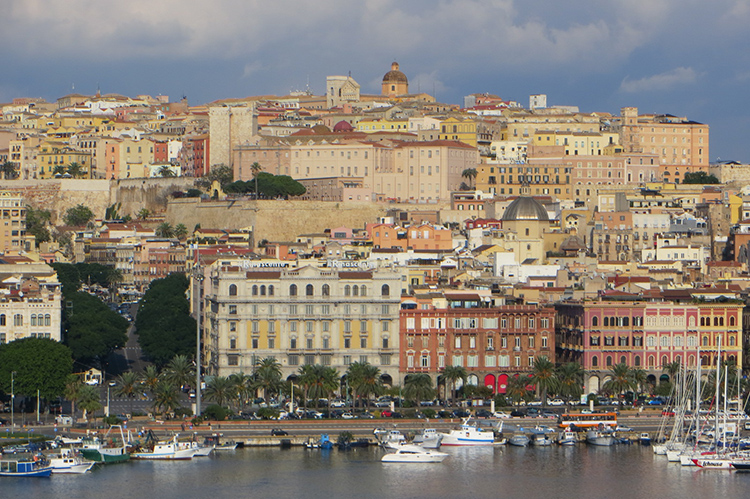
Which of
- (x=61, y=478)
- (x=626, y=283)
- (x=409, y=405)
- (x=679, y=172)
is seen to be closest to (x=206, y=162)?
(x=679, y=172)

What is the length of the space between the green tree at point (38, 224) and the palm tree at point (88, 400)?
6487cm

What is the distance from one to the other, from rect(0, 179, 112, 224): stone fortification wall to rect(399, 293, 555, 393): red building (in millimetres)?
71620

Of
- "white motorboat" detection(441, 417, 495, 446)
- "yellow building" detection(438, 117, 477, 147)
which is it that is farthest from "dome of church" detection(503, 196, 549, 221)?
"white motorboat" detection(441, 417, 495, 446)

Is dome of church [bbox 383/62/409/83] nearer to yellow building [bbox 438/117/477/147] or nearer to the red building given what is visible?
yellow building [bbox 438/117/477/147]

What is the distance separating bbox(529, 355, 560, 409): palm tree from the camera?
7819 cm

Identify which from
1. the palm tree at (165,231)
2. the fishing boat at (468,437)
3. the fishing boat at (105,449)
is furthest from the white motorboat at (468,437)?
the palm tree at (165,231)

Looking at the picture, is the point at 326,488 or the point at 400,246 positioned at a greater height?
the point at 400,246

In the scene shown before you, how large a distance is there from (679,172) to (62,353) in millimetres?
85434

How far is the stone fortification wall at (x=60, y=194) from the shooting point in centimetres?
14850

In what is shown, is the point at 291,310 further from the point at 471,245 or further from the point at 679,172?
the point at 679,172

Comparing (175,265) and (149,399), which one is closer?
(149,399)

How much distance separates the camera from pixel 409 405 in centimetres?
7762

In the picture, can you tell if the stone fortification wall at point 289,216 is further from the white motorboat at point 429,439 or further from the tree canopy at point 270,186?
the white motorboat at point 429,439

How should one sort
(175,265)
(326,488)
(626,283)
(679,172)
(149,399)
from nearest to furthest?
(326,488) < (149,399) < (626,283) < (175,265) < (679,172)
